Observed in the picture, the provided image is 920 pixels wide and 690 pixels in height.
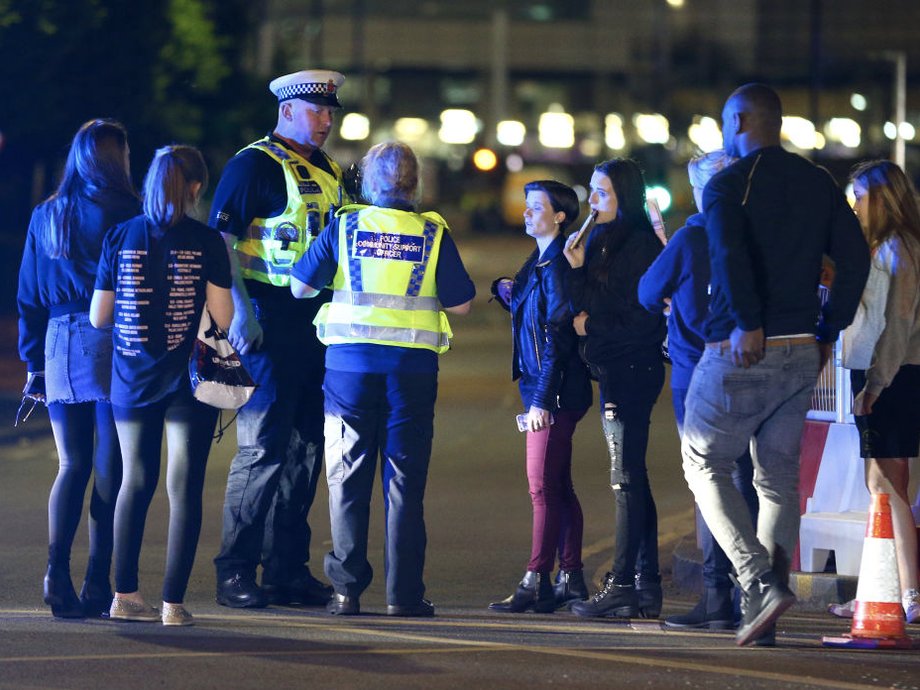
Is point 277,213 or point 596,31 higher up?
point 596,31

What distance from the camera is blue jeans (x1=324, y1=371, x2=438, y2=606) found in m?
7.45

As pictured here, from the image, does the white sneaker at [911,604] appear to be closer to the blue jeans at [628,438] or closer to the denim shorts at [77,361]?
the blue jeans at [628,438]

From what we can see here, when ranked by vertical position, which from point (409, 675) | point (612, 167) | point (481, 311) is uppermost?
point (481, 311)

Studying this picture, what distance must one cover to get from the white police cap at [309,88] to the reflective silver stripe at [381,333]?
114 centimetres

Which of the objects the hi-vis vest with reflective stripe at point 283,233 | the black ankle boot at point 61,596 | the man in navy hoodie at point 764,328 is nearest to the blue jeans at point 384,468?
the hi-vis vest with reflective stripe at point 283,233

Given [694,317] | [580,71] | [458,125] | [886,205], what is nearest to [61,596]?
[694,317]

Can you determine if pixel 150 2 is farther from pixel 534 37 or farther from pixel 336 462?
pixel 534 37

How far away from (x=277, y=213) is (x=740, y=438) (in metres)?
2.38

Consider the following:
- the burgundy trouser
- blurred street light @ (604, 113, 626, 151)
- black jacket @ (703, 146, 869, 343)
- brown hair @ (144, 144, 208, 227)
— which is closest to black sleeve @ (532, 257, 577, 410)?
the burgundy trouser

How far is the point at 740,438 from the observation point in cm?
670

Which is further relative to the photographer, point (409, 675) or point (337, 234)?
point (337, 234)

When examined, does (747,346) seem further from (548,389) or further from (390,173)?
(390,173)

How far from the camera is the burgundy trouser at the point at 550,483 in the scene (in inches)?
303

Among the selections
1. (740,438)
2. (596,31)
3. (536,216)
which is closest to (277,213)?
(536,216)
